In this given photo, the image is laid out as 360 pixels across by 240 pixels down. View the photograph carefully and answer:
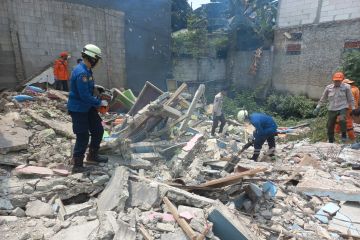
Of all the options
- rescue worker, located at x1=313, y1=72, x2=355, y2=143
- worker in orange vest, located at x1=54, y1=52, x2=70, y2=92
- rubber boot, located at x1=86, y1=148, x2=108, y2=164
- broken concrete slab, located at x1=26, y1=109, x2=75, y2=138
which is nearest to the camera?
rubber boot, located at x1=86, y1=148, x2=108, y2=164

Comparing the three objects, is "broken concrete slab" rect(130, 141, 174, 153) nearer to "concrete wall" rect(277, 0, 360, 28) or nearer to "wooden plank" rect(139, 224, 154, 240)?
"wooden plank" rect(139, 224, 154, 240)

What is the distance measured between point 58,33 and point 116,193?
25.7 feet

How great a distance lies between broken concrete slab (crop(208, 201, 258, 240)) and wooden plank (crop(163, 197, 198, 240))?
1.04 ft

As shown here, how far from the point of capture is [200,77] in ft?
50.2

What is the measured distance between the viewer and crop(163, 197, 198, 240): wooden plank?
9.12ft

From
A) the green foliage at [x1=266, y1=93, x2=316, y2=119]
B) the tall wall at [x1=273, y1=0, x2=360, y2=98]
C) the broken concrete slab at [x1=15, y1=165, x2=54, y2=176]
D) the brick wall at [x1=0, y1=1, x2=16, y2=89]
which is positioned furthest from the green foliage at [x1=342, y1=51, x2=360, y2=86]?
the brick wall at [x1=0, y1=1, x2=16, y2=89]

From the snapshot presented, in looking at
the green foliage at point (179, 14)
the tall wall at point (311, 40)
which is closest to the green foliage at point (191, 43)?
the tall wall at point (311, 40)

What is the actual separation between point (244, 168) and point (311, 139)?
13.2 ft

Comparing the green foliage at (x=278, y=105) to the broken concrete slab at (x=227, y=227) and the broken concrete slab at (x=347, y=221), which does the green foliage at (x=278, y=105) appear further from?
the broken concrete slab at (x=227, y=227)

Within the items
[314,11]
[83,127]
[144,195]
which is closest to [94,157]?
[83,127]

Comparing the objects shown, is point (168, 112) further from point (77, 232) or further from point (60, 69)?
point (60, 69)

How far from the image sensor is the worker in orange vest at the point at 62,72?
28.3 feet

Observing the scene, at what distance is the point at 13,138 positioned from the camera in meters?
4.56

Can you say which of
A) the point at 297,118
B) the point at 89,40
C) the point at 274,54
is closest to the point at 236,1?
the point at 274,54
